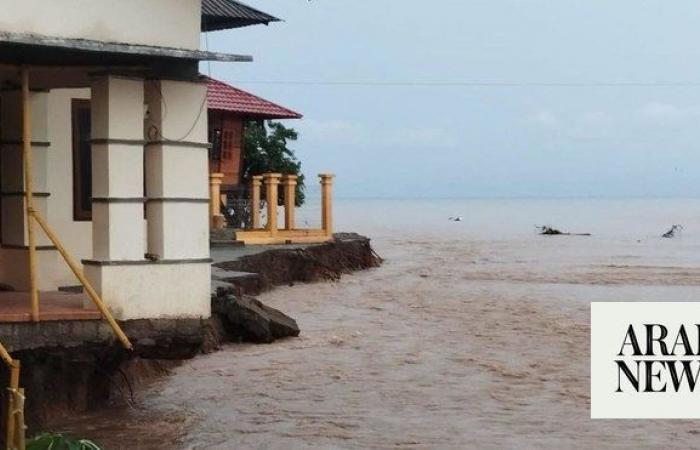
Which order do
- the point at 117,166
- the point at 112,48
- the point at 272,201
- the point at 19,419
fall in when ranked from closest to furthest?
1. the point at 19,419
2. the point at 112,48
3. the point at 117,166
4. the point at 272,201

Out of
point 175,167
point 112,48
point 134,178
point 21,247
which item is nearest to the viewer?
point 112,48

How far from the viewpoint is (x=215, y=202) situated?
25812mm

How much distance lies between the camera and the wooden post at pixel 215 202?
25.1m

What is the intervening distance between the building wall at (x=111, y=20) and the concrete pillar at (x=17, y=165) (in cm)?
165

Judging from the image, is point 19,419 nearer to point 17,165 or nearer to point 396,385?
point 17,165

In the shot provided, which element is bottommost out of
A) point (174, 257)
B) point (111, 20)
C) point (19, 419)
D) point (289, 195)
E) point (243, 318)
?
point (243, 318)

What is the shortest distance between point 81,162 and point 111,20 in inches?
144

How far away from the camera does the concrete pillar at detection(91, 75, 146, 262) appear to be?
966 centimetres

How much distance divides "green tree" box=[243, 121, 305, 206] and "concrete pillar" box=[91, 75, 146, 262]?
21602 millimetres

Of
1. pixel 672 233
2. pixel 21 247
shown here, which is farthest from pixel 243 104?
pixel 672 233

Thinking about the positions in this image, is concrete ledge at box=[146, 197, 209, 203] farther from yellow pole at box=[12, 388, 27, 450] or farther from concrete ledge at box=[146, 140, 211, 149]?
yellow pole at box=[12, 388, 27, 450]

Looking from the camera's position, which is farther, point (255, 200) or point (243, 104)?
point (243, 104)

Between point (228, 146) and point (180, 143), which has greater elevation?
point (228, 146)

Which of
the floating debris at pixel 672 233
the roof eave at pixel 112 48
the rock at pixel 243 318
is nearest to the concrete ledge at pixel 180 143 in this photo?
the roof eave at pixel 112 48
